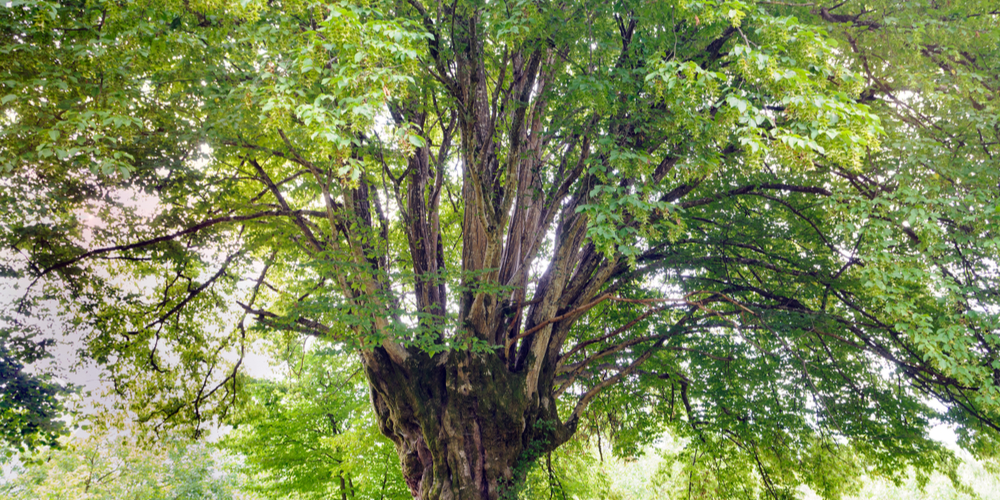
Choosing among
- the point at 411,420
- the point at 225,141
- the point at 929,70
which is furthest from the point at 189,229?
the point at 929,70

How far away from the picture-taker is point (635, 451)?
809cm

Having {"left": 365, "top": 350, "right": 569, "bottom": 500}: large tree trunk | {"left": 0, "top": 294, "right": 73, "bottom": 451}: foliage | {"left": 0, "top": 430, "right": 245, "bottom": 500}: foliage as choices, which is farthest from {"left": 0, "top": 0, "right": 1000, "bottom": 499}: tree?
{"left": 0, "top": 430, "right": 245, "bottom": 500}: foliage

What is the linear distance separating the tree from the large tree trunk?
0.03 metres

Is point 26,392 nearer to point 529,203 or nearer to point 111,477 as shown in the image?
point 529,203

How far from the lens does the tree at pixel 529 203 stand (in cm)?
356

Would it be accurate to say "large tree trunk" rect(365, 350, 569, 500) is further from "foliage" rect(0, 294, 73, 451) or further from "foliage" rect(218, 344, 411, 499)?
"foliage" rect(0, 294, 73, 451)

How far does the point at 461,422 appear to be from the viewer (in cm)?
559

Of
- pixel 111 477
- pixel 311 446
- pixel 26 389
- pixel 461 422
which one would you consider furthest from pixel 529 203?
pixel 111 477

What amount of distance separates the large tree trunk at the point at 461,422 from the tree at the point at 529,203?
33mm

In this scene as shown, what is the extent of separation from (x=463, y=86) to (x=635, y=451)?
21.3 ft

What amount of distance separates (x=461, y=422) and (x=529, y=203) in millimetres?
2734

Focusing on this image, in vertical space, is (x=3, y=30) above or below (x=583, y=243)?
above

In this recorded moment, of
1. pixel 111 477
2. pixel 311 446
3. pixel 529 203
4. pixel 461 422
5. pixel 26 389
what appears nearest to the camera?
pixel 461 422

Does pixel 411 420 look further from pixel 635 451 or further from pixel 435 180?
pixel 635 451
